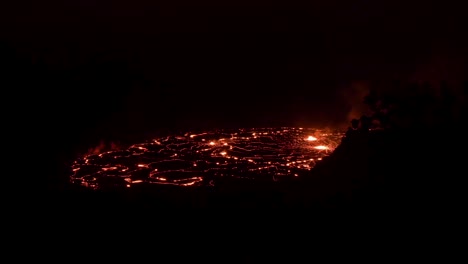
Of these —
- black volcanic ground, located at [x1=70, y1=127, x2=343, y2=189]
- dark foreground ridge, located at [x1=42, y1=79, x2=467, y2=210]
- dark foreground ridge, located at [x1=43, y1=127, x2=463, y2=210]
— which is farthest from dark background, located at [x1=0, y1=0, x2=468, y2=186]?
dark foreground ridge, located at [x1=43, y1=127, x2=463, y2=210]

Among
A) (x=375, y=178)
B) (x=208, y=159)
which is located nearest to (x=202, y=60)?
(x=208, y=159)

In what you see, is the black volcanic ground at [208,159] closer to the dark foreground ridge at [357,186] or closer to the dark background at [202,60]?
the dark foreground ridge at [357,186]

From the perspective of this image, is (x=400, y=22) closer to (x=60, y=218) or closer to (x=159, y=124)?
(x=159, y=124)

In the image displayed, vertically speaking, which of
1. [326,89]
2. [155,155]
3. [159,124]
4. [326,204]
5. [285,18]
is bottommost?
[326,204]

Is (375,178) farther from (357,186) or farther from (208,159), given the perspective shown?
(208,159)

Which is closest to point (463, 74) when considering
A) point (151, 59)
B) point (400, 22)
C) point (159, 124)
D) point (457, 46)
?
point (457, 46)

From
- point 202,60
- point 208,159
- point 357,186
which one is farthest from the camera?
point 202,60

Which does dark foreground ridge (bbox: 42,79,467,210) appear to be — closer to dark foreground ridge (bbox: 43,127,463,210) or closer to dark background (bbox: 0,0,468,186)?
dark foreground ridge (bbox: 43,127,463,210)
